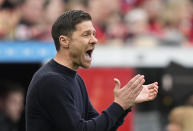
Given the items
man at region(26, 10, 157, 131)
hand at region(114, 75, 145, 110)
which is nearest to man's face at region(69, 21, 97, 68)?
man at region(26, 10, 157, 131)

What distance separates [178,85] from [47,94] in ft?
13.9

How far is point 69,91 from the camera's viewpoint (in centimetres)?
381

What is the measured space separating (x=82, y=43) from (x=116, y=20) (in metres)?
5.23

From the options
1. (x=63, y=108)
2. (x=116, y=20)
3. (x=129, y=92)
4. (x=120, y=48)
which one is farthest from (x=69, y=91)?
(x=116, y=20)

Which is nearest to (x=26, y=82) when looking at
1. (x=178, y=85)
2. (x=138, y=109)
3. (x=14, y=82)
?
(x=14, y=82)

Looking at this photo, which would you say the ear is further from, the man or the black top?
the black top

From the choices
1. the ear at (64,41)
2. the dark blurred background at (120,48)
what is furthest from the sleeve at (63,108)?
the dark blurred background at (120,48)

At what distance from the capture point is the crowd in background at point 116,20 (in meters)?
8.12

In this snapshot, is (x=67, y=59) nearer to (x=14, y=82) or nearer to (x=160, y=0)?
(x=14, y=82)

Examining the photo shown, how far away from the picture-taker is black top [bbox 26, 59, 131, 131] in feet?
12.2

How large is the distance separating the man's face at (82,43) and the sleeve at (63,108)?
205mm

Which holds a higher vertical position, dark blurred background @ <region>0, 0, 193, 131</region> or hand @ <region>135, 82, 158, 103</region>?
hand @ <region>135, 82, 158, 103</region>

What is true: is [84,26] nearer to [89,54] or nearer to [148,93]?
[89,54]

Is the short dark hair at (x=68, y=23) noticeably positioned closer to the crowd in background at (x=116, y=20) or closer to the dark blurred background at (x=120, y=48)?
the dark blurred background at (x=120, y=48)
